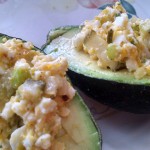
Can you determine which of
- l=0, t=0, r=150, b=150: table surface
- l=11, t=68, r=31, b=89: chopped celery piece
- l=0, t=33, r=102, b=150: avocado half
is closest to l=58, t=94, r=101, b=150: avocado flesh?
l=0, t=33, r=102, b=150: avocado half

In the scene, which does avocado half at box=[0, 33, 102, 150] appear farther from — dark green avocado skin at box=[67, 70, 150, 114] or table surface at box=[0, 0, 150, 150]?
table surface at box=[0, 0, 150, 150]

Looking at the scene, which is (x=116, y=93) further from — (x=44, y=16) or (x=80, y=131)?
(x=44, y=16)

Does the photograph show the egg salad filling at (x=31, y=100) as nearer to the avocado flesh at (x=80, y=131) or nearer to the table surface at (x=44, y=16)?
the avocado flesh at (x=80, y=131)

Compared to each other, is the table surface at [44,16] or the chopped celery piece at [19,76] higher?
the chopped celery piece at [19,76]

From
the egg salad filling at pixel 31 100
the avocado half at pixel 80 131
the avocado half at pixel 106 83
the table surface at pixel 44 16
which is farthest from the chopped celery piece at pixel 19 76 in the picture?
the table surface at pixel 44 16

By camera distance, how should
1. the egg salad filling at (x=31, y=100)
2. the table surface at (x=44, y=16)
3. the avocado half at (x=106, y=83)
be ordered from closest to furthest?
the egg salad filling at (x=31, y=100) < the avocado half at (x=106, y=83) < the table surface at (x=44, y=16)

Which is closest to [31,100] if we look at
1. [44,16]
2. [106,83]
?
[106,83]

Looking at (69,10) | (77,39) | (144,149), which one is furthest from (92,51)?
(69,10)
